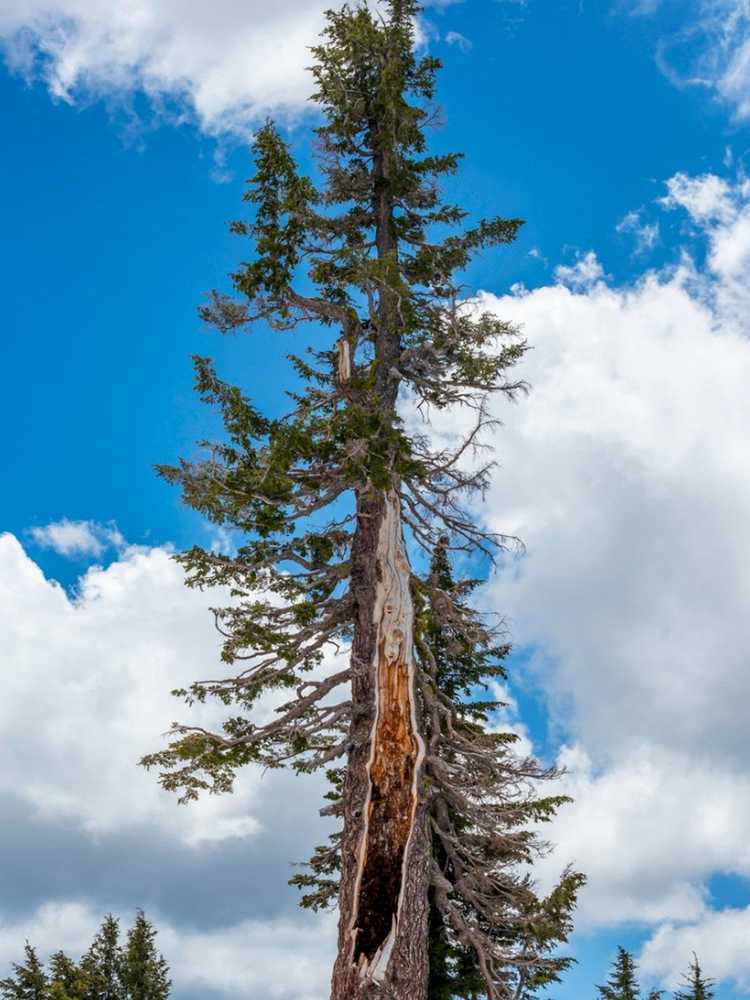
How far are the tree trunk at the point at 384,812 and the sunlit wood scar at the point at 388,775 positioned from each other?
12 millimetres

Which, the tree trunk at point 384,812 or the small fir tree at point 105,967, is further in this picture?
the small fir tree at point 105,967

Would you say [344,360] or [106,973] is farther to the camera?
[106,973]

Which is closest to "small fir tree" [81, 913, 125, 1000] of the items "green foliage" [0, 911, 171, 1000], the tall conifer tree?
"green foliage" [0, 911, 171, 1000]

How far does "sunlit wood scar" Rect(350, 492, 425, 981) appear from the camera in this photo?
10969 millimetres

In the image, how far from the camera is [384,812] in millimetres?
11312

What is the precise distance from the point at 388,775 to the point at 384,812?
452 mm

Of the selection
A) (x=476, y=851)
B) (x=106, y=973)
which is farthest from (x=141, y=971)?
(x=476, y=851)

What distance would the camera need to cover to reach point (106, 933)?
77.9 ft

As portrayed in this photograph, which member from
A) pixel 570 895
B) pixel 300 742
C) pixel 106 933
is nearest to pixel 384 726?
pixel 300 742

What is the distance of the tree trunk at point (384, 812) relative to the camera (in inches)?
428

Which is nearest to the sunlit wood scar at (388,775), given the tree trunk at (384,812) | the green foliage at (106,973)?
the tree trunk at (384,812)

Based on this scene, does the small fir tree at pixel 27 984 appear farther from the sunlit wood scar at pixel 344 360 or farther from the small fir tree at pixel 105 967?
the sunlit wood scar at pixel 344 360

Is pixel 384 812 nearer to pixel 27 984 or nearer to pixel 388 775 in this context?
pixel 388 775

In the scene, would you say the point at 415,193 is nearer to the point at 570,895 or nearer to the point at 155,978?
the point at 570,895
